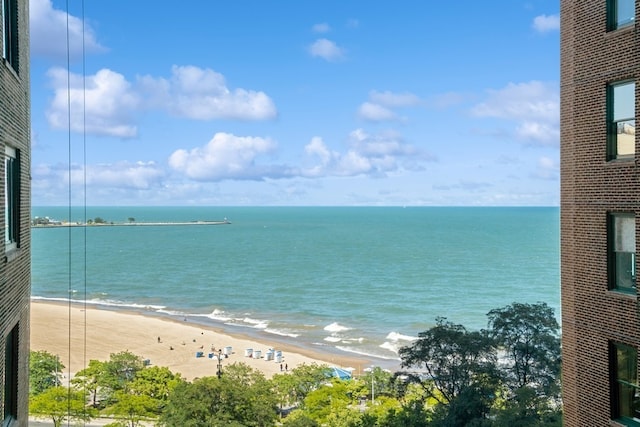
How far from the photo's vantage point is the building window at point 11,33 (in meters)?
7.91

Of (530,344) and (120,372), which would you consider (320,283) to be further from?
(530,344)

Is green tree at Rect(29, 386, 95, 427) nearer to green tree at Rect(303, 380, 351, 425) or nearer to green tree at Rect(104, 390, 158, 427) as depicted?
green tree at Rect(104, 390, 158, 427)

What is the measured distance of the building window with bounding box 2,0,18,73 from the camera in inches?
312

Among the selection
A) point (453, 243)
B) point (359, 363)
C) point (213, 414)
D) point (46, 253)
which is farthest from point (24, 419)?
point (453, 243)

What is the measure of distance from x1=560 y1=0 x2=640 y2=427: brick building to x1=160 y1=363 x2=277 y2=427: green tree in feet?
51.4

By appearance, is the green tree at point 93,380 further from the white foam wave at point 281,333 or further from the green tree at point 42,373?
the white foam wave at point 281,333

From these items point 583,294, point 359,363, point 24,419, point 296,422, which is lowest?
point 359,363

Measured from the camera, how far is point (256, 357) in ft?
160

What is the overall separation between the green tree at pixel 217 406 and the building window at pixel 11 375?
14718 mm

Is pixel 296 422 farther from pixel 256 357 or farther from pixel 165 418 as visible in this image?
pixel 256 357

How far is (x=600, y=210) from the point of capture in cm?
856

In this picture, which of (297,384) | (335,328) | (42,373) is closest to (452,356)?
(297,384)

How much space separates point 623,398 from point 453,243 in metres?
149

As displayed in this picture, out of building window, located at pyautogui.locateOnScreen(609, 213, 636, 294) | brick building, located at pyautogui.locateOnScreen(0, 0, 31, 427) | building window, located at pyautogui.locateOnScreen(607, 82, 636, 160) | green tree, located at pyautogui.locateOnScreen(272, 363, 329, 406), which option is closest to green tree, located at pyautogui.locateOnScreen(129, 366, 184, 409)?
green tree, located at pyautogui.locateOnScreen(272, 363, 329, 406)
